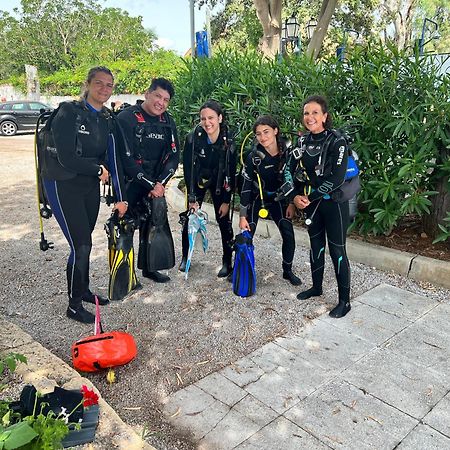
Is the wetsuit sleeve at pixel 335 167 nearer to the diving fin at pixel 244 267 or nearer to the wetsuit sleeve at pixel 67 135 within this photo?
the diving fin at pixel 244 267

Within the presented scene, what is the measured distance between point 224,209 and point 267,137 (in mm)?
925

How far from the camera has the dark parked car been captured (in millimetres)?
19203

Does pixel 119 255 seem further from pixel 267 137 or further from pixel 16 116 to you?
pixel 16 116

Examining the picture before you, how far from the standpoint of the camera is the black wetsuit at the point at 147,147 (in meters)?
3.97

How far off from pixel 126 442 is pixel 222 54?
638 centimetres

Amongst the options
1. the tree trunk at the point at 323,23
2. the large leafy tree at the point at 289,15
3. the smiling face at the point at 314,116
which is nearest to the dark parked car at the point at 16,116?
the large leafy tree at the point at 289,15

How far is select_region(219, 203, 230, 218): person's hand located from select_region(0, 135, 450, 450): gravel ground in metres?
0.70

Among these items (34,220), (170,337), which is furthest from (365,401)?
(34,220)

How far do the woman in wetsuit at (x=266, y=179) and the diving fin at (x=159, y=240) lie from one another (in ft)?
2.42

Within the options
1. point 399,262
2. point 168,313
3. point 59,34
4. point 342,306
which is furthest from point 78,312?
point 59,34

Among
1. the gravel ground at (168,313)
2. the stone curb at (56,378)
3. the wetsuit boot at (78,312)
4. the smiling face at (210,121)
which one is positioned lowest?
the gravel ground at (168,313)

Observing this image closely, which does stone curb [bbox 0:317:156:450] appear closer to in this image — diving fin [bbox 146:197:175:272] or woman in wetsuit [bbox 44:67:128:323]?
woman in wetsuit [bbox 44:67:128:323]

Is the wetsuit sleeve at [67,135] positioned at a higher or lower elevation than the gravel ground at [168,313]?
higher

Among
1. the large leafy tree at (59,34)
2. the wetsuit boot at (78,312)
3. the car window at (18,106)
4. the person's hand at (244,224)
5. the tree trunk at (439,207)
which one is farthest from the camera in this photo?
the large leafy tree at (59,34)
